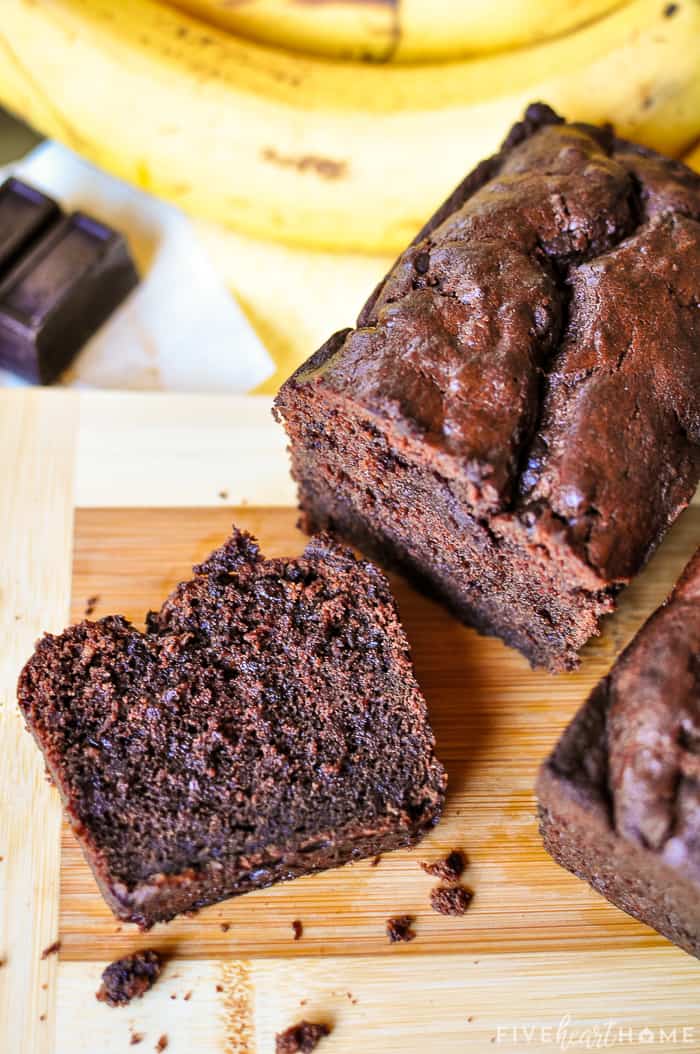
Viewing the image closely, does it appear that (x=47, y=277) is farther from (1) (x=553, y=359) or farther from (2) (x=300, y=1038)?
(2) (x=300, y=1038)

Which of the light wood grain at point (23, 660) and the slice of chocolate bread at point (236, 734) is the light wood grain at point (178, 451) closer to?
the light wood grain at point (23, 660)

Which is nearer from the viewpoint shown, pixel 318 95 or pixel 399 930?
pixel 399 930

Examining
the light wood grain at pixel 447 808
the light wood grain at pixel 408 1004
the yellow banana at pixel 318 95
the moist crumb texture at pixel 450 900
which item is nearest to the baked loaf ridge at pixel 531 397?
the light wood grain at pixel 447 808

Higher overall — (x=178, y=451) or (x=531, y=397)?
(x=531, y=397)

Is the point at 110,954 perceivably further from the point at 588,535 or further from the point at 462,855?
the point at 588,535

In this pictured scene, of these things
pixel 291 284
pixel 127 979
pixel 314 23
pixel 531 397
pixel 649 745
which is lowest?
pixel 127 979

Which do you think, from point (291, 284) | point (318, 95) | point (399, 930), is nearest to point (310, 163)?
point (318, 95)

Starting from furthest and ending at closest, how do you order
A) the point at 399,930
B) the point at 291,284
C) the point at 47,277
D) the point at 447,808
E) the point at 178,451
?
1. the point at 291,284
2. the point at 47,277
3. the point at 178,451
4. the point at 447,808
5. the point at 399,930
